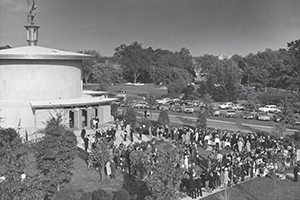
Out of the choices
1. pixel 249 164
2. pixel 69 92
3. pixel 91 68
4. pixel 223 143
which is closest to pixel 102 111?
pixel 69 92

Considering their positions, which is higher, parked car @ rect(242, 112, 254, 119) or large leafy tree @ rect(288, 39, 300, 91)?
large leafy tree @ rect(288, 39, 300, 91)

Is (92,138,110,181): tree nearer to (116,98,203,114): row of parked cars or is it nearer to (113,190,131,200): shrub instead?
(113,190,131,200): shrub

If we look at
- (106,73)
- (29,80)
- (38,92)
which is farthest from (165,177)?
(106,73)

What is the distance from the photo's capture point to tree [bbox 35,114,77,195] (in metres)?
16.8

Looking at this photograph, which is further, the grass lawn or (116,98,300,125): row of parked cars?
(116,98,300,125): row of parked cars

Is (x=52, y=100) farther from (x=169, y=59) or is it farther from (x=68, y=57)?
(x=169, y=59)

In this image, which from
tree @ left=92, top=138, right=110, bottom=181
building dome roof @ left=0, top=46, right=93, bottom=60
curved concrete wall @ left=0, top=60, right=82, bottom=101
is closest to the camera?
tree @ left=92, top=138, right=110, bottom=181

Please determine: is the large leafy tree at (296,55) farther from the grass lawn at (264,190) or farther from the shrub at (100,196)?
the shrub at (100,196)

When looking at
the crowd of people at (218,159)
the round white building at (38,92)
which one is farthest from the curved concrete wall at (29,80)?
the crowd of people at (218,159)

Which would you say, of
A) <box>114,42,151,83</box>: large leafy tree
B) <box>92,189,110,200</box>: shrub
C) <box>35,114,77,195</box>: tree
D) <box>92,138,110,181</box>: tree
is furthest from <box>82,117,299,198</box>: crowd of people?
<box>114,42,151,83</box>: large leafy tree

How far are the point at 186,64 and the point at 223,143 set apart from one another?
80.9 m

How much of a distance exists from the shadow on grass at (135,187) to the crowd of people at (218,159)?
0.40 meters

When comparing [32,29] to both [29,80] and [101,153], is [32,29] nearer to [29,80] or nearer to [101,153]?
[29,80]

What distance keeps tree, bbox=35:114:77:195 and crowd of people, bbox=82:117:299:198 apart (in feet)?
12.8
